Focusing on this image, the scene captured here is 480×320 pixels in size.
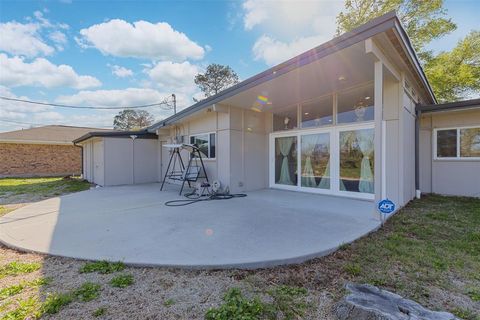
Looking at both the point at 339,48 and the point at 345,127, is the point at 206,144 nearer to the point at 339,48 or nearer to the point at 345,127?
the point at 345,127

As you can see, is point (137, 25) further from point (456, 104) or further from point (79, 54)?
point (456, 104)

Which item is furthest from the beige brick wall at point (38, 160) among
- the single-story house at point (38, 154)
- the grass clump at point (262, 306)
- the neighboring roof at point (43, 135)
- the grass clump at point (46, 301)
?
the grass clump at point (262, 306)

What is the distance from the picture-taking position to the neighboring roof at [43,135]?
49.8 feet

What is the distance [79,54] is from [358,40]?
49.5 feet

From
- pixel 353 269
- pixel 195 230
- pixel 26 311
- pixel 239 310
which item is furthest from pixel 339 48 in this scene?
pixel 26 311

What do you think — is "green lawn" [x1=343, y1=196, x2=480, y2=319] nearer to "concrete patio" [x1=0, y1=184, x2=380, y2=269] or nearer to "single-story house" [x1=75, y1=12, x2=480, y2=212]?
"concrete patio" [x1=0, y1=184, x2=380, y2=269]

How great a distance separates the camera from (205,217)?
466cm

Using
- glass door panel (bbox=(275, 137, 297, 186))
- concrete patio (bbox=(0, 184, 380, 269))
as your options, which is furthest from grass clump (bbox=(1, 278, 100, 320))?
glass door panel (bbox=(275, 137, 297, 186))

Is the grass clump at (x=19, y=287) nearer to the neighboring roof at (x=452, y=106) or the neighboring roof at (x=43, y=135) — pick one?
the neighboring roof at (x=452, y=106)

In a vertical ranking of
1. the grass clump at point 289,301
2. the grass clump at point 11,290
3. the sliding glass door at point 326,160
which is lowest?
the grass clump at point 289,301

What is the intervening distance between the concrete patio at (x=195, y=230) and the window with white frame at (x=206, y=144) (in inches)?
102

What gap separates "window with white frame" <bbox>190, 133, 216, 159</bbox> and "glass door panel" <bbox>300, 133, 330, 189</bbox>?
2.98 meters

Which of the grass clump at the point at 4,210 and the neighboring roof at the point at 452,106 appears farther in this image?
the neighboring roof at the point at 452,106

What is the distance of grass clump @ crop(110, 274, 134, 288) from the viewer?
2.31m
